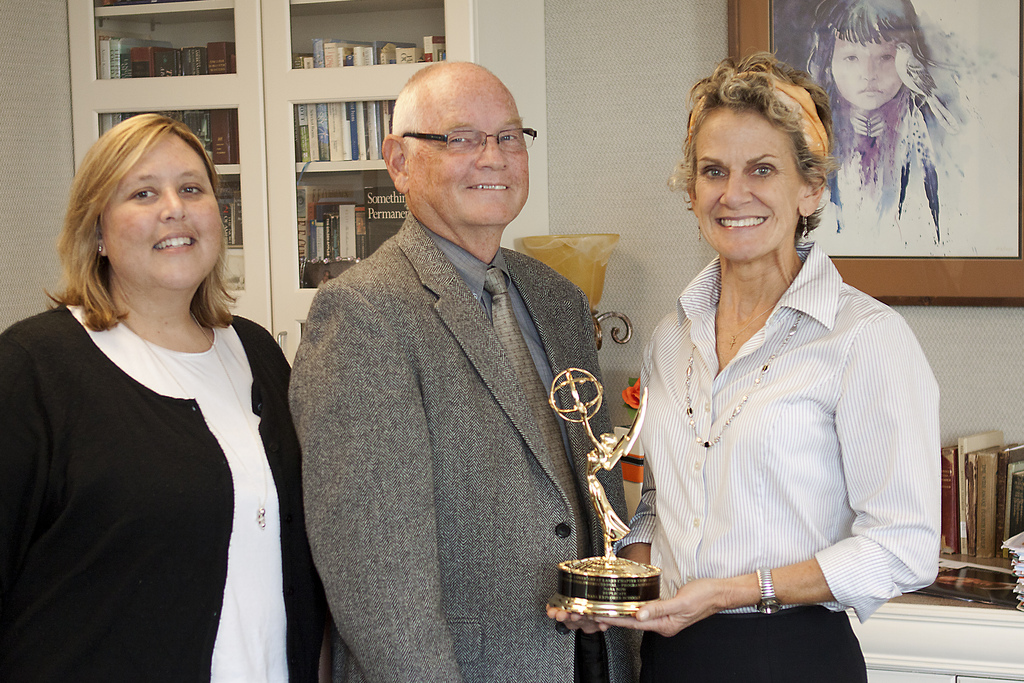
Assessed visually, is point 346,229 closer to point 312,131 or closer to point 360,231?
point 360,231

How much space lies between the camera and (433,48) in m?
2.46

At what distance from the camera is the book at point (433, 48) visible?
245 cm

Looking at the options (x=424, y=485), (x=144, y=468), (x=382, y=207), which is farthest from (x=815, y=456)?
(x=382, y=207)

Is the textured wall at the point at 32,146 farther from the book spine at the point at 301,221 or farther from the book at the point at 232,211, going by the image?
the book spine at the point at 301,221

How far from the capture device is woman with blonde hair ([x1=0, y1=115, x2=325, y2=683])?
4.35 ft

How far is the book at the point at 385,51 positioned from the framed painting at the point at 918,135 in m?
0.97

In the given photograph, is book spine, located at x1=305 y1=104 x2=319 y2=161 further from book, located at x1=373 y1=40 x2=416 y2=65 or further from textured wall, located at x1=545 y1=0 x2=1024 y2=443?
textured wall, located at x1=545 y1=0 x2=1024 y2=443

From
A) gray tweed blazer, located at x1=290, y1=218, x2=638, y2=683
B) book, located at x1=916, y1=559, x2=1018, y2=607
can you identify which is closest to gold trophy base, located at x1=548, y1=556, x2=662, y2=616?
gray tweed blazer, located at x1=290, y1=218, x2=638, y2=683

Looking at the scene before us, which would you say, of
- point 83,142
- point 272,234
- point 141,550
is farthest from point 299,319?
point 141,550

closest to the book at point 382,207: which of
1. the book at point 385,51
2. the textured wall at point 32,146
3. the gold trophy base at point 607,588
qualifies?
the book at point 385,51

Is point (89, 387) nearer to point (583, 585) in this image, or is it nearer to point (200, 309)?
point (200, 309)

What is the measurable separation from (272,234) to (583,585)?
5.36 feet

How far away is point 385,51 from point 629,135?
30.1 inches

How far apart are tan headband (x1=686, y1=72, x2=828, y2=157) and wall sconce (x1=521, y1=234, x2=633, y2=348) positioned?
1127 mm
